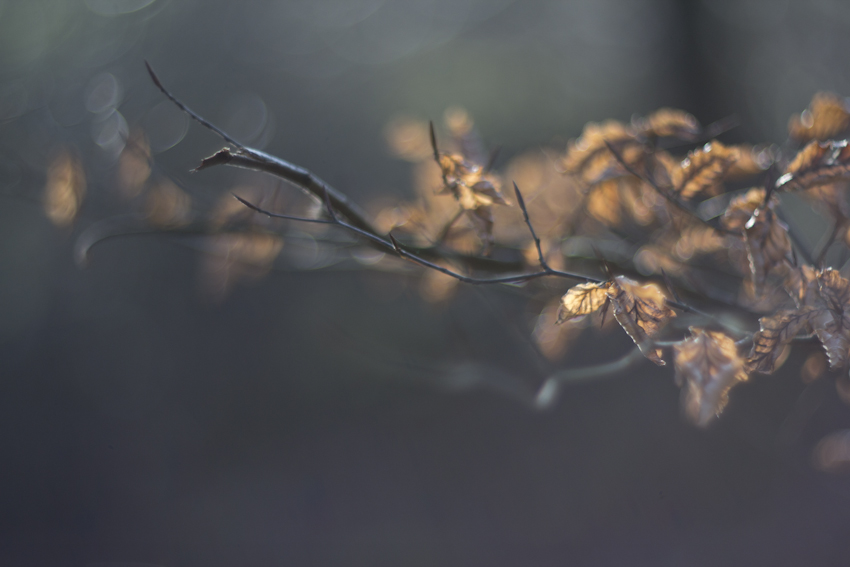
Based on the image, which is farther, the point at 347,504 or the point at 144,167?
the point at 347,504

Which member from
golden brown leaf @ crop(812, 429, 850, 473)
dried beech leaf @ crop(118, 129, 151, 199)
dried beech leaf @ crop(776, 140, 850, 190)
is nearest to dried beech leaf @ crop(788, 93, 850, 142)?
dried beech leaf @ crop(776, 140, 850, 190)

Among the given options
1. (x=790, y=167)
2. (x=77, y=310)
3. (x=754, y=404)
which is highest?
(x=77, y=310)

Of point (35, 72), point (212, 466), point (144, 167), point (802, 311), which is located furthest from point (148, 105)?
point (802, 311)

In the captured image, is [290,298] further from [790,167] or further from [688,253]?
[790,167]

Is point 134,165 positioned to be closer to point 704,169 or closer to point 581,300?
point 581,300

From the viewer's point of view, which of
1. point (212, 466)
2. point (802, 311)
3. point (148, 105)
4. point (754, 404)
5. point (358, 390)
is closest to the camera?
point (802, 311)

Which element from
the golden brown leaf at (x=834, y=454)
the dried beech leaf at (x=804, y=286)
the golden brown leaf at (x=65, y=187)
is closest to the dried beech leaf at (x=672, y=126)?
the dried beech leaf at (x=804, y=286)
